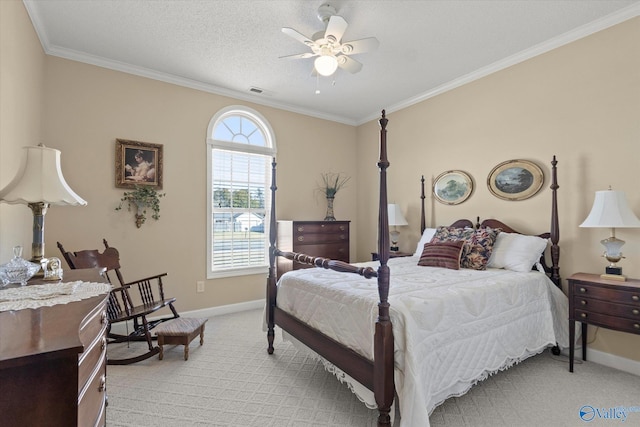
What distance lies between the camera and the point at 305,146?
4.70 meters

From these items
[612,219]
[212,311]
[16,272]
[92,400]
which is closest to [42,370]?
[92,400]

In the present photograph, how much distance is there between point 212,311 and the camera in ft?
12.6

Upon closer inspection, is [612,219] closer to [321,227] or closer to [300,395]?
[300,395]

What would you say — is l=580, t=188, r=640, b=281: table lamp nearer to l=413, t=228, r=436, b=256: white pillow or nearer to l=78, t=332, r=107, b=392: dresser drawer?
l=413, t=228, r=436, b=256: white pillow

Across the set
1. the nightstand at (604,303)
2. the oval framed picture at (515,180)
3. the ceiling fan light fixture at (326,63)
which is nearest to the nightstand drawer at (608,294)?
the nightstand at (604,303)

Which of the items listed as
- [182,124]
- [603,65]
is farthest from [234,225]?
[603,65]

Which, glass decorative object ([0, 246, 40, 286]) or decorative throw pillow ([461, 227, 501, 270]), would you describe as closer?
glass decorative object ([0, 246, 40, 286])

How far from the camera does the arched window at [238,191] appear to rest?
394 cm

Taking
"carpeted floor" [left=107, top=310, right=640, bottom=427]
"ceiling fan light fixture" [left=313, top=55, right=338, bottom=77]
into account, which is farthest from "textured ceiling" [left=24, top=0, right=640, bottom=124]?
"carpeted floor" [left=107, top=310, right=640, bottom=427]

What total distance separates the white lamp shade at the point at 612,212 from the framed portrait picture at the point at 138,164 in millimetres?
4205

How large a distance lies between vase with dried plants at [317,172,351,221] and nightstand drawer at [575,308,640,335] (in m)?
2.98

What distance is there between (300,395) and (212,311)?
2.08 meters

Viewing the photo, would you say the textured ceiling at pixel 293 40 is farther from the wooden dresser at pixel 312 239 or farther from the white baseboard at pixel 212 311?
the white baseboard at pixel 212 311

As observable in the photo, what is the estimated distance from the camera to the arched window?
3939mm
